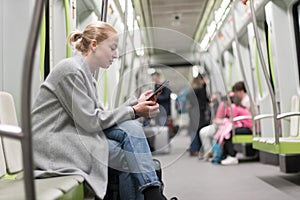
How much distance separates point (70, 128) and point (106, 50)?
1.25 feet

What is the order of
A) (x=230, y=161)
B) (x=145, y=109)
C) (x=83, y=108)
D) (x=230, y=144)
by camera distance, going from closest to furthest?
(x=83, y=108)
(x=145, y=109)
(x=230, y=161)
(x=230, y=144)

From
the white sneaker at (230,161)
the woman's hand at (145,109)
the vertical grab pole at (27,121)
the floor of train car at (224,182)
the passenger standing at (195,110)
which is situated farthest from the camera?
the white sneaker at (230,161)

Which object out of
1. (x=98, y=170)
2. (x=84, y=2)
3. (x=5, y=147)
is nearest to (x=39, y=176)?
(x=98, y=170)

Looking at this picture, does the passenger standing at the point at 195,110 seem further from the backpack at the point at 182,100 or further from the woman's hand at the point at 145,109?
the woman's hand at the point at 145,109

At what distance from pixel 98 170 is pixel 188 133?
1.56 feet

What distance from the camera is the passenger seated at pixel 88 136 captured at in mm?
1494

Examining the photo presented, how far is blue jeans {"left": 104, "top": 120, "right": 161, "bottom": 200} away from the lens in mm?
1517

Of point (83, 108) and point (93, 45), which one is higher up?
point (93, 45)

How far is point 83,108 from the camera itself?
4.88ft

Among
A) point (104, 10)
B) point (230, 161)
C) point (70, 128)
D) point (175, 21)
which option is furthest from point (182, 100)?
point (175, 21)

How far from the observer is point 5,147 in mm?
1712

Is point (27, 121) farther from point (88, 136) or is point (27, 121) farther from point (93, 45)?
A: point (93, 45)

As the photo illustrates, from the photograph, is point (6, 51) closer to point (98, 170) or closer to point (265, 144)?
point (98, 170)

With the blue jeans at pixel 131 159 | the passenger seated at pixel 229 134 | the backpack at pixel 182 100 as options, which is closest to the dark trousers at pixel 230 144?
the passenger seated at pixel 229 134
